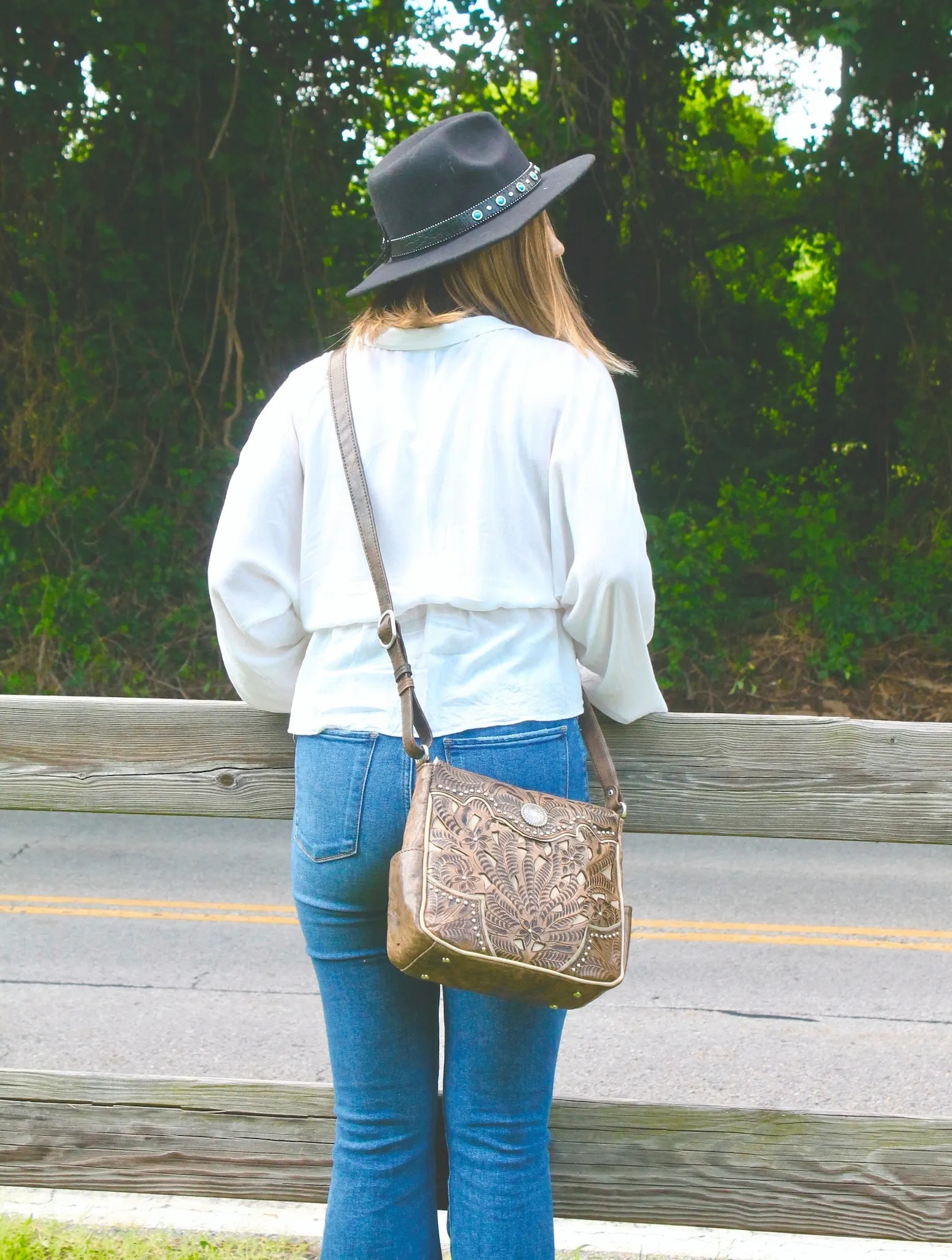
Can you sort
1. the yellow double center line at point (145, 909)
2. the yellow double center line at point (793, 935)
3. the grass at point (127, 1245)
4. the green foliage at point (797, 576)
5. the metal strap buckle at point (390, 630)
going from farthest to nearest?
the green foliage at point (797, 576), the yellow double center line at point (145, 909), the yellow double center line at point (793, 935), the grass at point (127, 1245), the metal strap buckle at point (390, 630)

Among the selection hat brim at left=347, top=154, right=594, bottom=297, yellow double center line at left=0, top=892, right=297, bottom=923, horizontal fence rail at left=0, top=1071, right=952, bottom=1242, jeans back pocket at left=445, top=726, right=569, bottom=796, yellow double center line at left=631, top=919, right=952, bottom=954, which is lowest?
yellow double center line at left=631, top=919, right=952, bottom=954

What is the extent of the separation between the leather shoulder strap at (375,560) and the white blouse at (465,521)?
0.02 metres

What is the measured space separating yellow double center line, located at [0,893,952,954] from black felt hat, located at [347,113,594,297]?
4.09m

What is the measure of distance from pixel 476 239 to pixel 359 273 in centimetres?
885

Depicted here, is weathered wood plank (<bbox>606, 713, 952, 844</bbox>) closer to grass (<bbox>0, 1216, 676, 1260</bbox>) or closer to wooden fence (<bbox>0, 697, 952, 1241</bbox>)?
wooden fence (<bbox>0, 697, 952, 1241</bbox>)

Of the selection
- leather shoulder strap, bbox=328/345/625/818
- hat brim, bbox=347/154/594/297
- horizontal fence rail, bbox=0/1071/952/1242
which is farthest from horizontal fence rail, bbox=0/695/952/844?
hat brim, bbox=347/154/594/297

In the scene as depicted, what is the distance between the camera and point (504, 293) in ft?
5.95

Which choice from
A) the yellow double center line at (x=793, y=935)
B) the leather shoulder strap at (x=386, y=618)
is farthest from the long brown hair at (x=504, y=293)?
the yellow double center line at (x=793, y=935)

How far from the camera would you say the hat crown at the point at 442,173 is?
1.81 metres

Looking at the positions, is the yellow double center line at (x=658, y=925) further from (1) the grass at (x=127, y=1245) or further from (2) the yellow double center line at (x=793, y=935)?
(1) the grass at (x=127, y=1245)

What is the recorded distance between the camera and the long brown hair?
5.91 ft

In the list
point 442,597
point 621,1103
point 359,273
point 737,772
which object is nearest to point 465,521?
point 442,597

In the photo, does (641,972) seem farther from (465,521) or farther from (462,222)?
(462,222)

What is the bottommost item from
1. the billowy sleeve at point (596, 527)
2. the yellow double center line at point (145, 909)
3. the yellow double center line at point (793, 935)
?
the yellow double center line at point (793, 935)
